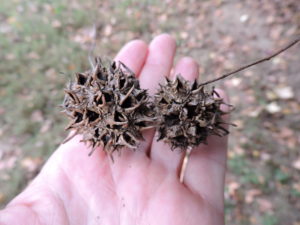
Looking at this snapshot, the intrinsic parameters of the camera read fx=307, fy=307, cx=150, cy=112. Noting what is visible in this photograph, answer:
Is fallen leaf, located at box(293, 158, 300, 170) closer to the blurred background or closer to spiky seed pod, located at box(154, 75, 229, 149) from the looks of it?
the blurred background

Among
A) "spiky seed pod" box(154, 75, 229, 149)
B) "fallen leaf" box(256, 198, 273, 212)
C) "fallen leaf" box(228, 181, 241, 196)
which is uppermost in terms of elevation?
"spiky seed pod" box(154, 75, 229, 149)

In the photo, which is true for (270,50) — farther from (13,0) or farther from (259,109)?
(13,0)

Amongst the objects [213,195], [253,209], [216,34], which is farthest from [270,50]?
[213,195]

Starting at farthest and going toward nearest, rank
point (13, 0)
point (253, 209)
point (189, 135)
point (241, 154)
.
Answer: point (13, 0) → point (241, 154) → point (253, 209) → point (189, 135)

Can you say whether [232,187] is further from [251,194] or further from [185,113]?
[185,113]

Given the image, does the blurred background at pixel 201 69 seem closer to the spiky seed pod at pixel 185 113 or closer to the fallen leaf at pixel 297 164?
the fallen leaf at pixel 297 164

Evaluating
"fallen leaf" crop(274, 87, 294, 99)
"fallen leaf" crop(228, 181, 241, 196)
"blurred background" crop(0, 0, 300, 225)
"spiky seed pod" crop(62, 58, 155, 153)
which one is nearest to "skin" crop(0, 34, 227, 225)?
"spiky seed pod" crop(62, 58, 155, 153)
